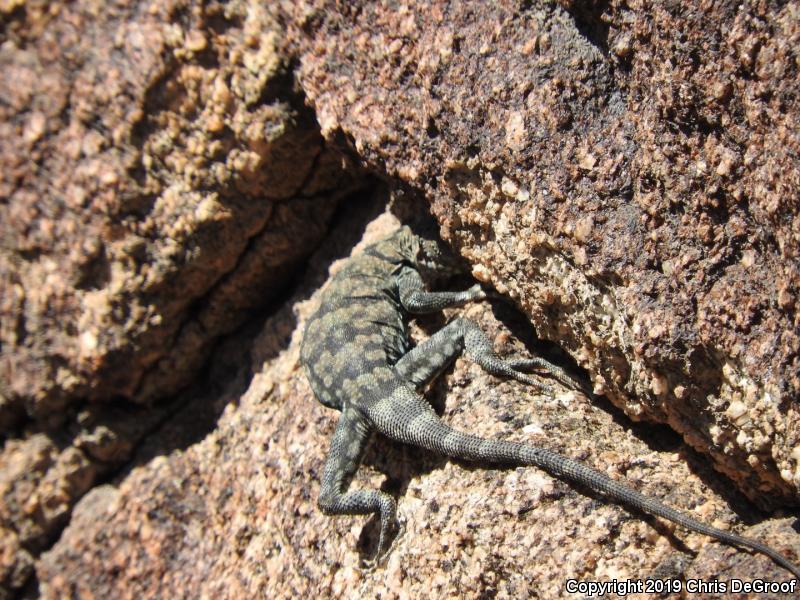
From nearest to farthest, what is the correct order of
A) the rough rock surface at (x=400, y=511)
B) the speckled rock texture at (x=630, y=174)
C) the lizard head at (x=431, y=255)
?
the speckled rock texture at (x=630, y=174)
the rough rock surface at (x=400, y=511)
the lizard head at (x=431, y=255)

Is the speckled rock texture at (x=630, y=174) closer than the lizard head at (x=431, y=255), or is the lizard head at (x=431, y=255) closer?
the speckled rock texture at (x=630, y=174)

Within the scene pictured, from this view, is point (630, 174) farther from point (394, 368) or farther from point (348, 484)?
point (348, 484)

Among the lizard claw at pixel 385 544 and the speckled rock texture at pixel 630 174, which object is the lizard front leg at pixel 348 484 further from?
the speckled rock texture at pixel 630 174

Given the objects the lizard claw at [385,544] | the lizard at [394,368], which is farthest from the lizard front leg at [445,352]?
the lizard claw at [385,544]

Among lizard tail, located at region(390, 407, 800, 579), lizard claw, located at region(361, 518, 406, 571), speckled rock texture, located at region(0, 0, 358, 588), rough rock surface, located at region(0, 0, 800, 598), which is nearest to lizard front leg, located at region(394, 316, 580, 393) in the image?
rough rock surface, located at region(0, 0, 800, 598)

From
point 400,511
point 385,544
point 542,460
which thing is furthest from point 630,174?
point 385,544

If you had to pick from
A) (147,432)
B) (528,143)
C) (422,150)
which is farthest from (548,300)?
(147,432)

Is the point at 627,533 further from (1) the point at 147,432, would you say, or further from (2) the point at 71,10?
(2) the point at 71,10
